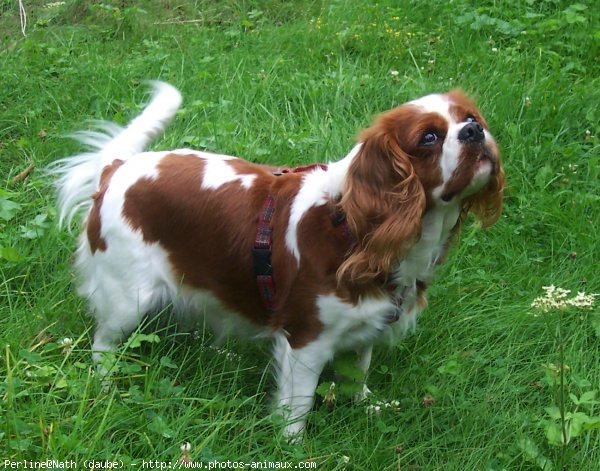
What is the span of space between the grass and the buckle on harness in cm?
43

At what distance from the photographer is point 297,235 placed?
9.30 feet

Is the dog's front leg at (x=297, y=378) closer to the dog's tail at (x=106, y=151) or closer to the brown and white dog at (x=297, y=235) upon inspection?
the brown and white dog at (x=297, y=235)

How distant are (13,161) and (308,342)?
2506mm

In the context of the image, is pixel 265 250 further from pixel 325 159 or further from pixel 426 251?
pixel 325 159

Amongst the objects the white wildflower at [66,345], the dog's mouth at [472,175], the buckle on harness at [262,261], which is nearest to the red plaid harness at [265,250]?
the buckle on harness at [262,261]

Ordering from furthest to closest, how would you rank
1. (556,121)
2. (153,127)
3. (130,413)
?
(556,121), (153,127), (130,413)

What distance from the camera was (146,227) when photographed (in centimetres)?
303

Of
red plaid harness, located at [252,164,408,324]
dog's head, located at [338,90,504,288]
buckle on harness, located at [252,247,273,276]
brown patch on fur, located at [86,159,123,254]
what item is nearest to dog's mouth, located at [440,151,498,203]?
dog's head, located at [338,90,504,288]

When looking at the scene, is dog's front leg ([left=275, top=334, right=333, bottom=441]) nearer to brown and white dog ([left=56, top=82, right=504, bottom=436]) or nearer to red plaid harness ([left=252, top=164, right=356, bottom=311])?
brown and white dog ([left=56, top=82, right=504, bottom=436])

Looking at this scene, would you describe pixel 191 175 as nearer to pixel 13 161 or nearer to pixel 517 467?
pixel 517 467

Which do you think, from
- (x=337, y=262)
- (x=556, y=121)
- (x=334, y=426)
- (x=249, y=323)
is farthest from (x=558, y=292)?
(x=556, y=121)

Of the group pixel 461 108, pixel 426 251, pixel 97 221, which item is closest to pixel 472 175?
pixel 461 108

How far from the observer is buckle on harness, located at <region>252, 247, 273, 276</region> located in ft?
9.61

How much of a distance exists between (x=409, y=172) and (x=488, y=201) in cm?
41
